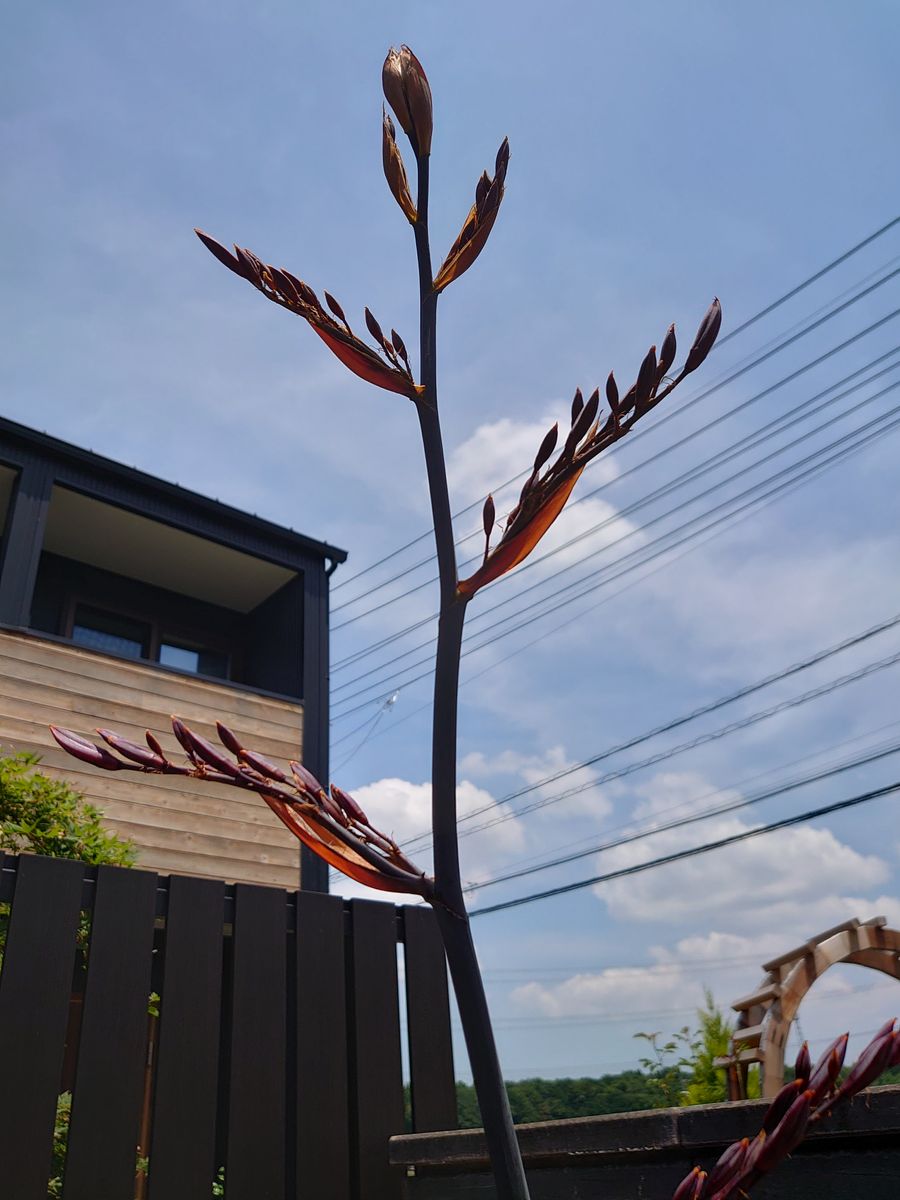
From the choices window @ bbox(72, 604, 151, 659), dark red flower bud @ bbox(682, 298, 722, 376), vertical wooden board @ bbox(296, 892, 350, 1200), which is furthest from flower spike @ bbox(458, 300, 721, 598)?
window @ bbox(72, 604, 151, 659)

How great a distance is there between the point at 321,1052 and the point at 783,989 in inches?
194

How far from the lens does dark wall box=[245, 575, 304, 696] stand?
341 inches

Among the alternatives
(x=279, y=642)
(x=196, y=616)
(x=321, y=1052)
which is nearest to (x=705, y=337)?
(x=321, y=1052)

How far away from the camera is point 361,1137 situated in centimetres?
248

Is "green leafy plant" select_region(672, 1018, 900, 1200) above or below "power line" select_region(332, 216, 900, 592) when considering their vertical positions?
below

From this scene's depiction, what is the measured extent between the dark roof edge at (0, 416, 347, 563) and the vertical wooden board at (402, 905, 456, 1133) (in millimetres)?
6026

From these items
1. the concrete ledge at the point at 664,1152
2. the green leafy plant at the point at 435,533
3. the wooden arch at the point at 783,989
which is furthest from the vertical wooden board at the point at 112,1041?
the wooden arch at the point at 783,989

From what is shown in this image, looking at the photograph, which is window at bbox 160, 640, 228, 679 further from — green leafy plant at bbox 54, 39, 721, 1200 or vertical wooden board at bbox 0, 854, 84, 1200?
green leafy plant at bbox 54, 39, 721, 1200

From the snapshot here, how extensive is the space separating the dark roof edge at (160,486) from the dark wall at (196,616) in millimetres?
408

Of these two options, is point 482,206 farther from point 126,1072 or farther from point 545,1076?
point 545,1076

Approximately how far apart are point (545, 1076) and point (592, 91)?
10.9 meters

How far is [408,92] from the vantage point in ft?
3.21

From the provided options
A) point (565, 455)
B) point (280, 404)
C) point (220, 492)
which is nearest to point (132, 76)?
point (280, 404)

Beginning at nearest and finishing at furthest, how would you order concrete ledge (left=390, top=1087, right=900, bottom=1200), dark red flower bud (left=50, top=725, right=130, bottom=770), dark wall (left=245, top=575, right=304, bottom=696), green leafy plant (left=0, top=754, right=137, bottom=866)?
dark red flower bud (left=50, top=725, right=130, bottom=770) < concrete ledge (left=390, top=1087, right=900, bottom=1200) < green leafy plant (left=0, top=754, right=137, bottom=866) < dark wall (left=245, top=575, right=304, bottom=696)
